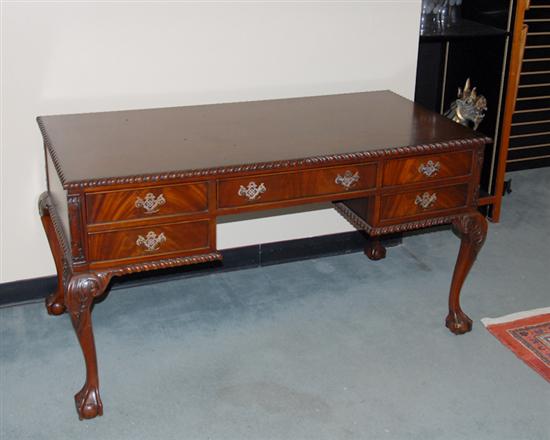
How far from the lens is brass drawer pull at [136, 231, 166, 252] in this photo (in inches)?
94.3

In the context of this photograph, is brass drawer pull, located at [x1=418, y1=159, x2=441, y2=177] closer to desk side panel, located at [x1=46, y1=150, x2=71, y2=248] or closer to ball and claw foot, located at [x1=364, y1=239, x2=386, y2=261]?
ball and claw foot, located at [x1=364, y1=239, x2=386, y2=261]

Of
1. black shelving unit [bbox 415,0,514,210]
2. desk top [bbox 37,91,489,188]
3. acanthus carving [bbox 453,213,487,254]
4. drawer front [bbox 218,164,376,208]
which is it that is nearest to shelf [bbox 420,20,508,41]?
black shelving unit [bbox 415,0,514,210]

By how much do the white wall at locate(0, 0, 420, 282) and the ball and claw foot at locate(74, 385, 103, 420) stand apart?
2.56 ft

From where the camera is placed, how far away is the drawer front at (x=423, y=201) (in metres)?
2.70

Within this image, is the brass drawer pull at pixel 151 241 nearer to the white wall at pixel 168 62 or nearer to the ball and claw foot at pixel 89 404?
the ball and claw foot at pixel 89 404

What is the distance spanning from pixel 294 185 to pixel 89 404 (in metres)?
0.95

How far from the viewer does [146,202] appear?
234cm

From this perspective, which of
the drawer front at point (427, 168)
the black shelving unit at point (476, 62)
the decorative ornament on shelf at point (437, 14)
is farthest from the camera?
the decorative ornament on shelf at point (437, 14)

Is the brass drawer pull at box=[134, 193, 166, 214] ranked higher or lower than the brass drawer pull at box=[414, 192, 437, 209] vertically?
higher

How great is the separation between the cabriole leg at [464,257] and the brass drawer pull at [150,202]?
1.10 metres

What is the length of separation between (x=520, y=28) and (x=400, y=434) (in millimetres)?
2088

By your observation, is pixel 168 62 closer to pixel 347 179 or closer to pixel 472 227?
pixel 347 179

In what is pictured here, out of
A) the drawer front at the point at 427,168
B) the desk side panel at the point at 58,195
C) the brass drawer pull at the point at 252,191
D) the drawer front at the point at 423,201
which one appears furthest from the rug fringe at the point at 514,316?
the desk side panel at the point at 58,195

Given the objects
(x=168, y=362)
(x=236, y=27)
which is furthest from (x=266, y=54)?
(x=168, y=362)
